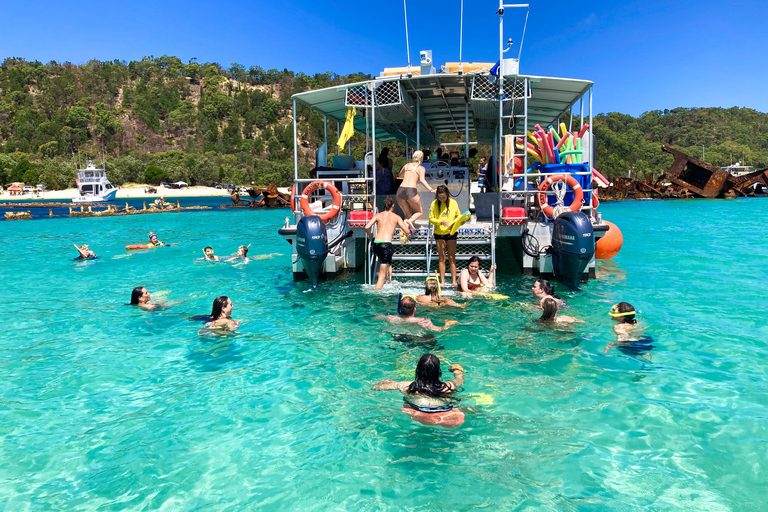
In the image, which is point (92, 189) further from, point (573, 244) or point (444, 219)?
point (573, 244)

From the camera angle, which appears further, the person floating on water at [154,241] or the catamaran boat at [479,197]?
the person floating on water at [154,241]

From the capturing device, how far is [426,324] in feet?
A: 23.7

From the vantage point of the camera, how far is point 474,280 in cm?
923

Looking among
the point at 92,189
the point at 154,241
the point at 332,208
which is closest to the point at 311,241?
the point at 332,208

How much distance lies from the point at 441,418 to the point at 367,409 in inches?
30.4

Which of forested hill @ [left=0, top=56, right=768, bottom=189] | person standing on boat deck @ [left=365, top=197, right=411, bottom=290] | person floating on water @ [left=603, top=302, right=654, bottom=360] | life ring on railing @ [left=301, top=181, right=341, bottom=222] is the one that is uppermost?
forested hill @ [left=0, top=56, right=768, bottom=189]

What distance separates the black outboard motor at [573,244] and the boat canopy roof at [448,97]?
2217 mm

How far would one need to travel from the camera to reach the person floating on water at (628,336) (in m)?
6.44

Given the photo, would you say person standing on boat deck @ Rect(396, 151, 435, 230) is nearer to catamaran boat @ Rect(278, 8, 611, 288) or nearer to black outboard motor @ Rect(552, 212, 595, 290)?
catamaran boat @ Rect(278, 8, 611, 288)

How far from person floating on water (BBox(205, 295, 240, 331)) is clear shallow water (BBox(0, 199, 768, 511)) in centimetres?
29

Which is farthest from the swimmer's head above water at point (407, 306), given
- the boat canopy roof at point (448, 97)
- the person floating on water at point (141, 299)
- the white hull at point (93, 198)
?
the white hull at point (93, 198)

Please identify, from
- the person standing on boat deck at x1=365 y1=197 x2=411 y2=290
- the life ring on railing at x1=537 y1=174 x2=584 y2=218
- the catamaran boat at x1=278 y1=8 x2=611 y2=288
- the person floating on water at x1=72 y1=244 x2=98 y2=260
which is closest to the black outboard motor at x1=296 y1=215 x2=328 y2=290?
the catamaran boat at x1=278 y1=8 x2=611 y2=288

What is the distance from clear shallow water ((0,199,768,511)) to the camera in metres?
3.71

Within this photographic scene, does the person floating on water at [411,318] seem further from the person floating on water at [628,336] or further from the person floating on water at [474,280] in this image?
the person floating on water at [628,336]
